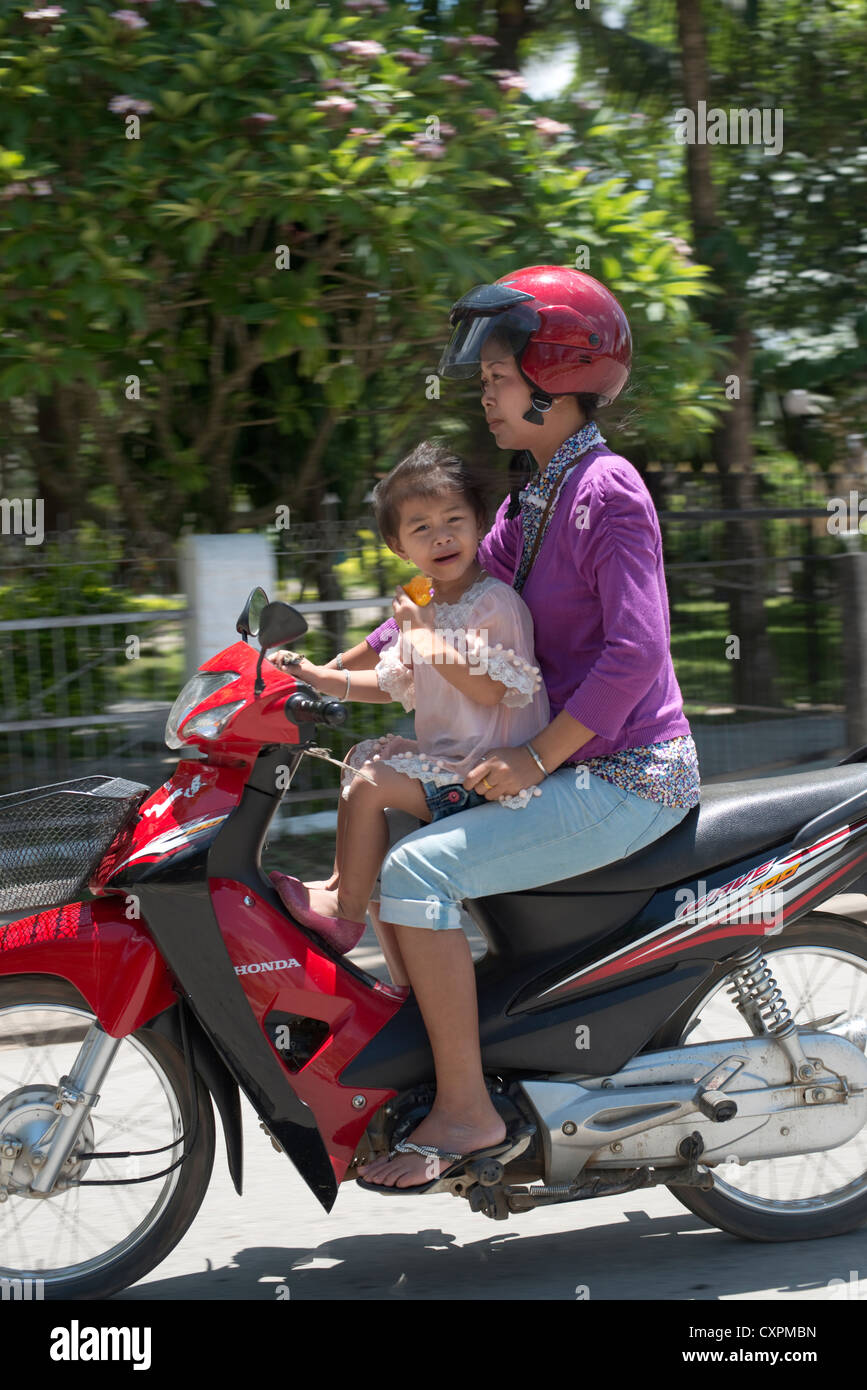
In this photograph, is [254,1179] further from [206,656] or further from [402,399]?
[402,399]

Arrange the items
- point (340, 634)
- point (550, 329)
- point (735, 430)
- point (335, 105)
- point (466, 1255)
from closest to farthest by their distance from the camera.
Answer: point (550, 329) < point (466, 1255) < point (335, 105) < point (340, 634) < point (735, 430)

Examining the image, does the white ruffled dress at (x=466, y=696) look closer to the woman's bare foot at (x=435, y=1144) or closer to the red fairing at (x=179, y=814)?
the red fairing at (x=179, y=814)

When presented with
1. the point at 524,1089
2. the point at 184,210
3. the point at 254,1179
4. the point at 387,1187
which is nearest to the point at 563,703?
the point at 524,1089

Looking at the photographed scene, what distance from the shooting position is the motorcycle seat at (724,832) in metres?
2.97

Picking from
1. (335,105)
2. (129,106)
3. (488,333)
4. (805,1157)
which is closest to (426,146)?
(335,105)

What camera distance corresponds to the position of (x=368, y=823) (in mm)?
2965

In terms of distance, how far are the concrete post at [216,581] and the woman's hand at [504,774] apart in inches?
139

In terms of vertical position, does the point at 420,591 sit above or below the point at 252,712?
above

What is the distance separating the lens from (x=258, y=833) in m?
2.89

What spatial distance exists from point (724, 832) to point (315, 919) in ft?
2.71

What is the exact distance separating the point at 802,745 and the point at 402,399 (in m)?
2.71

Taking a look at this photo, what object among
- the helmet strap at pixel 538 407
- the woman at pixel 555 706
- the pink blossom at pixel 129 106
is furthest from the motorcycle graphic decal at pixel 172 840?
the pink blossom at pixel 129 106

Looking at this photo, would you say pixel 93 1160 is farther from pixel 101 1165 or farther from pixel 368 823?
pixel 368 823
